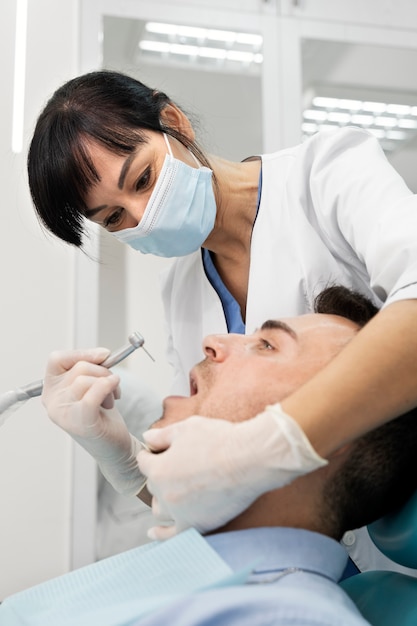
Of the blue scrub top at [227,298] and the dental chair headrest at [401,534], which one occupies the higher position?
the blue scrub top at [227,298]

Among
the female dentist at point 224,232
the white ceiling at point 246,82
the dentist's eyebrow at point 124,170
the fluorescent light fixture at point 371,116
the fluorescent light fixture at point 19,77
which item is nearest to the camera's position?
the female dentist at point 224,232

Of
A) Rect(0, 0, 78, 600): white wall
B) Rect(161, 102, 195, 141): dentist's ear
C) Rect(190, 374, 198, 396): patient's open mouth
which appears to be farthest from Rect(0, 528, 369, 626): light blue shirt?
Rect(0, 0, 78, 600): white wall

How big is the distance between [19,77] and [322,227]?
1.66 m

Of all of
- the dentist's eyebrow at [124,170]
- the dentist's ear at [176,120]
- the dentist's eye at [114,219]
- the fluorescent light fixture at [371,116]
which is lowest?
the dentist's eye at [114,219]

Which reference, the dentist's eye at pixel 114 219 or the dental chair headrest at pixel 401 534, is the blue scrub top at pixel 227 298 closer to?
the dentist's eye at pixel 114 219

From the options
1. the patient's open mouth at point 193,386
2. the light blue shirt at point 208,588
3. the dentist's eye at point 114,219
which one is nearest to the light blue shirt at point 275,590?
the light blue shirt at point 208,588

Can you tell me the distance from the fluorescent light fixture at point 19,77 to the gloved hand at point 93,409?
4.73 ft

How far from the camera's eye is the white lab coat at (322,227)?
4.10 ft

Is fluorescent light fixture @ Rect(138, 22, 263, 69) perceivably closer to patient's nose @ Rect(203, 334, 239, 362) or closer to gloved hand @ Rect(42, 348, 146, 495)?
gloved hand @ Rect(42, 348, 146, 495)

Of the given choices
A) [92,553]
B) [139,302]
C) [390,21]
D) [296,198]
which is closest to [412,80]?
[390,21]

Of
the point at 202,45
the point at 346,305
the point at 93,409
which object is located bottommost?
the point at 93,409

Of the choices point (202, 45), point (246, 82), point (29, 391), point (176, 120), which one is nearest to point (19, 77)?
point (202, 45)

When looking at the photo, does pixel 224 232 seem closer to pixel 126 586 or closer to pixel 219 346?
pixel 219 346

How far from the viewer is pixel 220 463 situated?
0.93m
